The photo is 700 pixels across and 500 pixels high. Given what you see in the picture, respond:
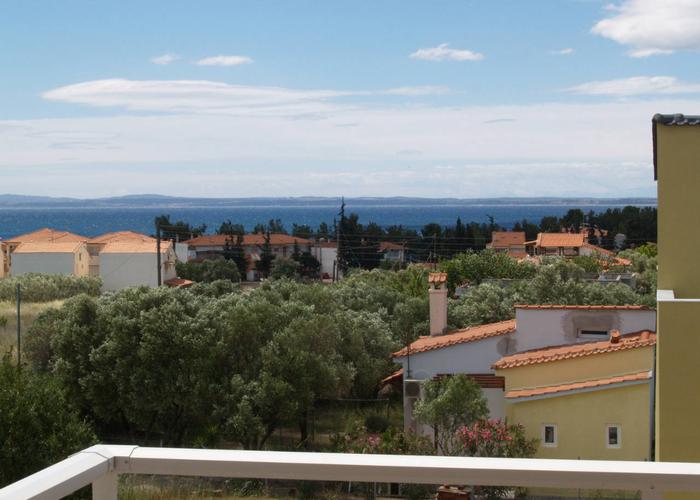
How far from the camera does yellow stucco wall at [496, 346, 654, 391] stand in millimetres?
15453

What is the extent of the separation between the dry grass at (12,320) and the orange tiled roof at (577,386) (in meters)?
14.1

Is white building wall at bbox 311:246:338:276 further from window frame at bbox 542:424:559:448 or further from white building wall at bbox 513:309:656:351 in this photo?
window frame at bbox 542:424:559:448

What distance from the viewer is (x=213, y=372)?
68.8 ft

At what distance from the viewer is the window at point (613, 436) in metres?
15.0

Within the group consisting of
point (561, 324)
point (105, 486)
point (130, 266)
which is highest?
point (105, 486)

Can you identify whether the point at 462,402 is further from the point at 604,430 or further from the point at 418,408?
the point at 604,430

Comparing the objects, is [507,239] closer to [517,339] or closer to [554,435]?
[517,339]

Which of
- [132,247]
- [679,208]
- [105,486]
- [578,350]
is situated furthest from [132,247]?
[105,486]

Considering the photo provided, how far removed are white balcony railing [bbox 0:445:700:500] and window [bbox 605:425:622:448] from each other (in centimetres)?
1371

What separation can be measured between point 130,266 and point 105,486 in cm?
5056

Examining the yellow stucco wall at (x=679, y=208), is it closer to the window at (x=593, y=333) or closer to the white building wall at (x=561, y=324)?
the white building wall at (x=561, y=324)

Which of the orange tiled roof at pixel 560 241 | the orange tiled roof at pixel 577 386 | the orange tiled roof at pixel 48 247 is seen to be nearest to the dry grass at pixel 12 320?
the orange tiled roof at pixel 577 386

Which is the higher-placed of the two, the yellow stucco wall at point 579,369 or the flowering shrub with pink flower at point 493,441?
the yellow stucco wall at point 579,369

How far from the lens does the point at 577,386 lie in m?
15.4
